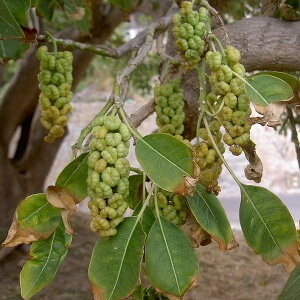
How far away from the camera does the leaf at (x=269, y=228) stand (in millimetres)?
1001

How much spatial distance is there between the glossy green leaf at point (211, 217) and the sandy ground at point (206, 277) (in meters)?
2.05

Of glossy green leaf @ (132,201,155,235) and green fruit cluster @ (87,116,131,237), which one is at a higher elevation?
green fruit cluster @ (87,116,131,237)

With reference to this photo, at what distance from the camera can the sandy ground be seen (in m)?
3.06

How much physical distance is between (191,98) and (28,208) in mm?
660

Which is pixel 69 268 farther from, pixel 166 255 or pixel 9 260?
pixel 166 255

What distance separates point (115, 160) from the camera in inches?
34.1

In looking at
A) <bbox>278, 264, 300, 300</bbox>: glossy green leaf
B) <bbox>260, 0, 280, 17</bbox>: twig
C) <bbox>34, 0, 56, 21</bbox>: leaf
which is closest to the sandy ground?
<bbox>34, 0, 56, 21</bbox>: leaf

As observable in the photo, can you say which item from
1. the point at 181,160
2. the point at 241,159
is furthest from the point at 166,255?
the point at 241,159

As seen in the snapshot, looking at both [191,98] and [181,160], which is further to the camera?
[191,98]

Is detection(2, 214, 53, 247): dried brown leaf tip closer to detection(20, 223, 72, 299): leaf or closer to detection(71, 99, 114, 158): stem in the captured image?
detection(20, 223, 72, 299): leaf

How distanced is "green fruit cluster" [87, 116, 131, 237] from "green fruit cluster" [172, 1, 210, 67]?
26 cm

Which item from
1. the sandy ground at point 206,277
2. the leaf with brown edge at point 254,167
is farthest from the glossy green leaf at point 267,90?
the sandy ground at point 206,277

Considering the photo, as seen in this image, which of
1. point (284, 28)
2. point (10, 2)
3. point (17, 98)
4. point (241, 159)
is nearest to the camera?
point (10, 2)

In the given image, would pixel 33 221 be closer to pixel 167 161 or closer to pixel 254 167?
pixel 167 161
